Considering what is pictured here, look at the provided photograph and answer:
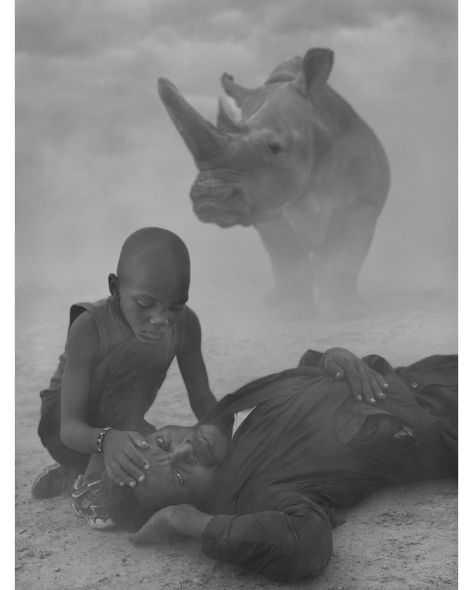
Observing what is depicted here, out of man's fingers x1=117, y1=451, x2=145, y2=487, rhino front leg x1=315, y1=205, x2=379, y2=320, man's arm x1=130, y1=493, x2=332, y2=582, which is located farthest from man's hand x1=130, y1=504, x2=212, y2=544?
rhino front leg x1=315, y1=205, x2=379, y2=320

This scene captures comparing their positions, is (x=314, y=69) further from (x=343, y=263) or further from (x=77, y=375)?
(x=77, y=375)

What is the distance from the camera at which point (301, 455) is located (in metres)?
2.47

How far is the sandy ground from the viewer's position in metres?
2.33

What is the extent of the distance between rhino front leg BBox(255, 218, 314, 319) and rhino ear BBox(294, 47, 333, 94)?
0.58 metres

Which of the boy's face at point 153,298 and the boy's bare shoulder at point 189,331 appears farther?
the boy's bare shoulder at point 189,331

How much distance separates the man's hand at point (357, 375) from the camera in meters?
2.55

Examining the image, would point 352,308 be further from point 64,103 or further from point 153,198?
point 64,103

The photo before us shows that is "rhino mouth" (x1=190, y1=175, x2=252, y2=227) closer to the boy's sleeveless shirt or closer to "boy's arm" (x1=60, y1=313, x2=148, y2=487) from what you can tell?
the boy's sleeveless shirt

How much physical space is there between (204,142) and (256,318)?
2.67 ft

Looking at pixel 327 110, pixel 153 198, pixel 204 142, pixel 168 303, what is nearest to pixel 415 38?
pixel 327 110

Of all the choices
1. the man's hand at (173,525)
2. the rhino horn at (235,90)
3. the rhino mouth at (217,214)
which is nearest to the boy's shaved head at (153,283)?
the man's hand at (173,525)

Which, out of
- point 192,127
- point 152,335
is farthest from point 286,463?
point 192,127

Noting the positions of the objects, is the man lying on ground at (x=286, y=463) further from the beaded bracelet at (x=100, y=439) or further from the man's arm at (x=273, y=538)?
the beaded bracelet at (x=100, y=439)

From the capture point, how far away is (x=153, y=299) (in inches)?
94.7
